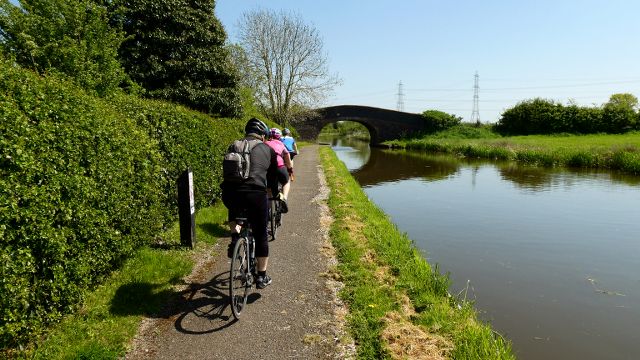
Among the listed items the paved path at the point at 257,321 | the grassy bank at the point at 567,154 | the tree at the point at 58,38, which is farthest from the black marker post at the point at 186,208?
the grassy bank at the point at 567,154

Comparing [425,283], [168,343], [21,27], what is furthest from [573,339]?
[21,27]

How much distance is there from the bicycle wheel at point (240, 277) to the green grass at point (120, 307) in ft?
2.94

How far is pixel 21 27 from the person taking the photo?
8.72 m

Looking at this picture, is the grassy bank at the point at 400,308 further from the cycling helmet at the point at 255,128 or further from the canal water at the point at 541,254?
the cycling helmet at the point at 255,128

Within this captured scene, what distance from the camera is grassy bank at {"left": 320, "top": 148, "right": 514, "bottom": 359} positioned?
149 inches

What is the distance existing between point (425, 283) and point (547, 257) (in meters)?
4.31

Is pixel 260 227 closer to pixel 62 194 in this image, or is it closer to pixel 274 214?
pixel 62 194

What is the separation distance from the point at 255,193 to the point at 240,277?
3.16ft

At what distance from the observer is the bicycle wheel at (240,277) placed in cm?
425

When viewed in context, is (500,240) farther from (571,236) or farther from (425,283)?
(425,283)

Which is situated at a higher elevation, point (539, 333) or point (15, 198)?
point (15, 198)

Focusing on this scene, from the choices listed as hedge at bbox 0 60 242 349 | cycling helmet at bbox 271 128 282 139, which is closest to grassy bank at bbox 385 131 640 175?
cycling helmet at bbox 271 128 282 139

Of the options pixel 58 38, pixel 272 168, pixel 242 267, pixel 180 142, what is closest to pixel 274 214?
pixel 180 142

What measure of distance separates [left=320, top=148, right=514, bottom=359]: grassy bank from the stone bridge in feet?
144
